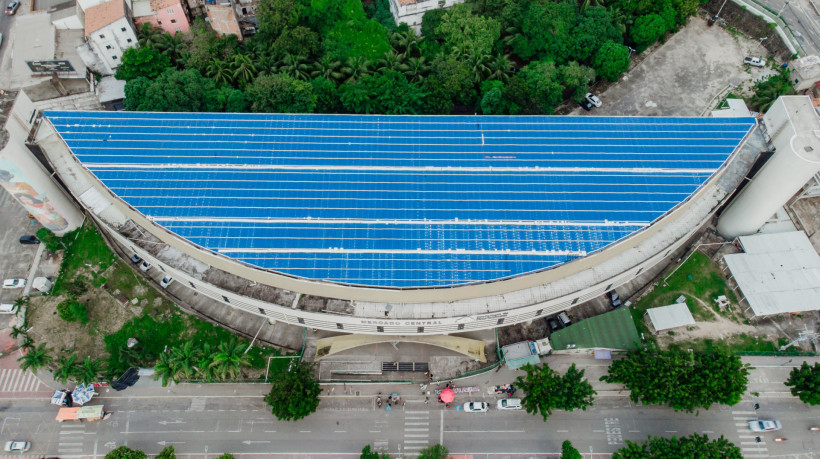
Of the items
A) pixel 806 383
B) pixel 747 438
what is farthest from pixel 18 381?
→ pixel 806 383

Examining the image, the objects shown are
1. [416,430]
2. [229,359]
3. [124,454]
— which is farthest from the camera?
[416,430]

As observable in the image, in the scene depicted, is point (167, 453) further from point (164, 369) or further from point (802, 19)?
point (802, 19)

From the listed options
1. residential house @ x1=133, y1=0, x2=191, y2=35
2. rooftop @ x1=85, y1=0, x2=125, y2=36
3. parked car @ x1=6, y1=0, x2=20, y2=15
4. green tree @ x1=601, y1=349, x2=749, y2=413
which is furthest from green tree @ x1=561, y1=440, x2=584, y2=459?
parked car @ x1=6, y1=0, x2=20, y2=15

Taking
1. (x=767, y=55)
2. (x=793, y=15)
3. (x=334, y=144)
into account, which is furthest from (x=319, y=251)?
(x=793, y=15)

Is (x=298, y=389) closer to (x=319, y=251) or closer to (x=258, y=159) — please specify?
(x=319, y=251)

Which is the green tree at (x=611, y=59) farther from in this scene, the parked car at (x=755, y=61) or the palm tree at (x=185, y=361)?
the palm tree at (x=185, y=361)

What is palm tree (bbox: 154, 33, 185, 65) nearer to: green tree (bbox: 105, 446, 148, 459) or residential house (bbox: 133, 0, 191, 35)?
residential house (bbox: 133, 0, 191, 35)
